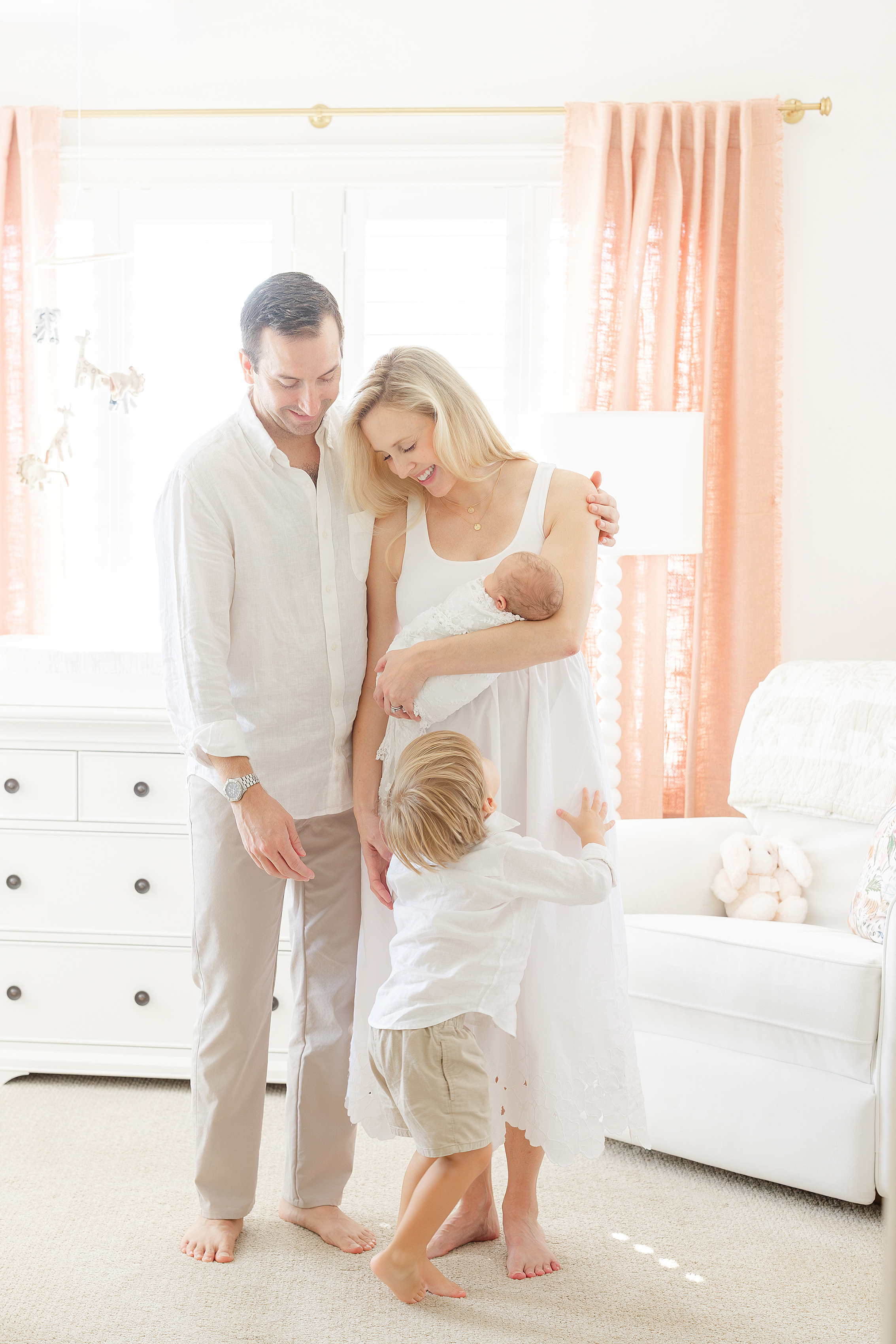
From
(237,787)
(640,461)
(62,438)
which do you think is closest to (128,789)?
(237,787)

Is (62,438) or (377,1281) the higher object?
(62,438)

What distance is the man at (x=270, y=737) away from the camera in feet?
5.18

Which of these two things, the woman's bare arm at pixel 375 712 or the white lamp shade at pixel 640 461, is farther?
the white lamp shade at pixel 640 461

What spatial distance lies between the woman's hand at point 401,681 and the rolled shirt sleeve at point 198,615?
0.23 m

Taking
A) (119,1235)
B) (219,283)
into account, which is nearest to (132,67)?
(219,283)

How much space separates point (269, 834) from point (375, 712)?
252 mm

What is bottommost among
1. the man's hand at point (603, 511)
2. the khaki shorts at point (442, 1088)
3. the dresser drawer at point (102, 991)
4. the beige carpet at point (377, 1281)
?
the beige carpet at point (377, 1281)

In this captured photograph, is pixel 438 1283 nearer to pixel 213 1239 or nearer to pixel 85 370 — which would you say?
pixel 213 1239

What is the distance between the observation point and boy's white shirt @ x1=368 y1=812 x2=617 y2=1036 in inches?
58.5

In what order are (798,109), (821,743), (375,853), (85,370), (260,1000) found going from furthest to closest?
(798,109) < (85,370) < (821,743) < (260,1000) < (375,853)

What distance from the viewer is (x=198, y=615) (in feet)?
5.18

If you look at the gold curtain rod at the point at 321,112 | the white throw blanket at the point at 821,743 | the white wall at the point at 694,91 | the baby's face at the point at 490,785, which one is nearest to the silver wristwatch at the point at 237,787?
the baby's face at the point at 490,785

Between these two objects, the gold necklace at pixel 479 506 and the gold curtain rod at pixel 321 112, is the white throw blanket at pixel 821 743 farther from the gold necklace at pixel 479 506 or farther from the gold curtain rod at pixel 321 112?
the gold curtain rod at pixel 321 112

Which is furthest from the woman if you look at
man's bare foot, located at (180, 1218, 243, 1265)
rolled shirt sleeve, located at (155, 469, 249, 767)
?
man's bare foot, located at (180, 1218, 243, 1265)
